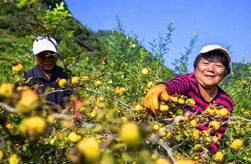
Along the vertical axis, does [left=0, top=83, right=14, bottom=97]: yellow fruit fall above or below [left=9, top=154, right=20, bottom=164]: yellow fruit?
above

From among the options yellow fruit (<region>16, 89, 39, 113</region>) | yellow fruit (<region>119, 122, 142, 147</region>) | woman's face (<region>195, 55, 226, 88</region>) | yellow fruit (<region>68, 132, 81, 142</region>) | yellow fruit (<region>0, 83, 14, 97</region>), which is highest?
woman's face (<region>195, 55, 226, 88</region>)

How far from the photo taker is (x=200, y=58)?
99.2 inches

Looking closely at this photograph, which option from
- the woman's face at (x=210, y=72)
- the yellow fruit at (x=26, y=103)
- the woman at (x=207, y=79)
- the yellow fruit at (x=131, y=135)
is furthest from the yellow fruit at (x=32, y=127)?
the woman's face at (x=210, y=72)

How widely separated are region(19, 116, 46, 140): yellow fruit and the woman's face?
2009mm

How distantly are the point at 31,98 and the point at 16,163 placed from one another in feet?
0.71

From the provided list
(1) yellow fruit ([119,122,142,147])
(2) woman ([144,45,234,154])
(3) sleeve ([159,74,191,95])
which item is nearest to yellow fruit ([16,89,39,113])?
(1) yellow fruit ([119,122,142,147])

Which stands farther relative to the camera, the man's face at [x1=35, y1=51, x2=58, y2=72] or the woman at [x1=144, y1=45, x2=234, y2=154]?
the man's face at [x1=35, y1=51, x2=58, y2=72]

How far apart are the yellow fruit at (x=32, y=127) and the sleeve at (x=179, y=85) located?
143cm

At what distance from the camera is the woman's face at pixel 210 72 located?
2.38 metres

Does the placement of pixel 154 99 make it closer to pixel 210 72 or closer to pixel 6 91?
pixel 6 91

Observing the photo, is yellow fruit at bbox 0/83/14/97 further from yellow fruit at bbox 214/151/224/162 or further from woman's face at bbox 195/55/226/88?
woman's face at bbox 195/55/226/88

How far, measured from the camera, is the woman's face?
2375mm

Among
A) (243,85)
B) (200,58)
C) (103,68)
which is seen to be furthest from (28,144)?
(243,85)

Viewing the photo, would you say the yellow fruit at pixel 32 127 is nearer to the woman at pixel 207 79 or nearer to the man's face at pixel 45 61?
the woman at pixel 207 79
